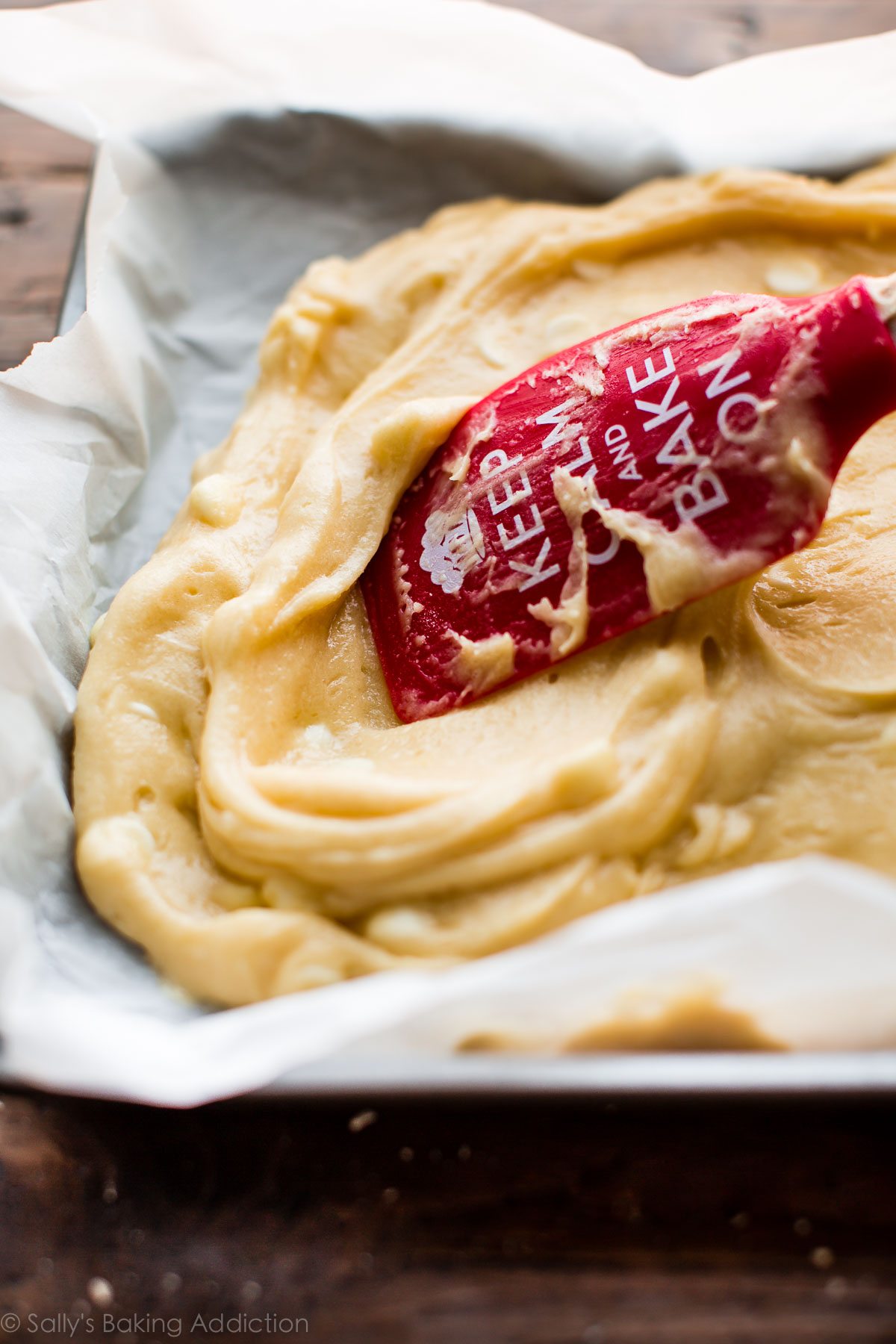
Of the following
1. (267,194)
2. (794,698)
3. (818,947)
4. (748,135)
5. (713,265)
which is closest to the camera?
(818,947)

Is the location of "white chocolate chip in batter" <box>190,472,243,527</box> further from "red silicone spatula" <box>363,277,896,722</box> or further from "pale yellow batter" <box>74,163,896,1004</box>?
"red silicone spatula" <box>363,277,896,722</box>

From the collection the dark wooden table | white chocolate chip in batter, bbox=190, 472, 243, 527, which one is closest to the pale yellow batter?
white chocolate chip in batter, bbox=190, 472, 243, 527

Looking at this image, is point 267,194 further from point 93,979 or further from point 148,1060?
point 148,1060

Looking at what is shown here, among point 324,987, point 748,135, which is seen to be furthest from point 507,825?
point 748,135

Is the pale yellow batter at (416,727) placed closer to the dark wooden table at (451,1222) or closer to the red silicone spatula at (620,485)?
the red silicone spatula at (620,485)

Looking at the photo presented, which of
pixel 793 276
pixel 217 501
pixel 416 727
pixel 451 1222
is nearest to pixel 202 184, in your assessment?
pixel 217 501

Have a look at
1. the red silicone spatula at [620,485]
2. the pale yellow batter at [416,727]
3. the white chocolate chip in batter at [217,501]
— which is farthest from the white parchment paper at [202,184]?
the red silicone spatula at [620,485]
